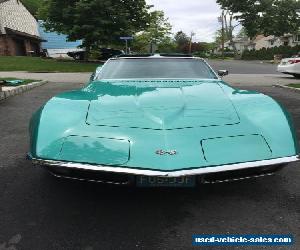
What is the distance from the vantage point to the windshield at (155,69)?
495 centimetres

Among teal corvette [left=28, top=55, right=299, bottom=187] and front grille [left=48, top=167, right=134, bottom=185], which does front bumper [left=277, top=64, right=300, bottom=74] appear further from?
front grille [left=48, top=167, right=134, bottom=185]

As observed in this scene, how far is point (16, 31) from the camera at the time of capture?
34.1m

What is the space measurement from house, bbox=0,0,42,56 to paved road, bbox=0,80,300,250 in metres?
32.7

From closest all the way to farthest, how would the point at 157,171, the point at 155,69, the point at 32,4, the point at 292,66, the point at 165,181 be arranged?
the point at 157,171, the point at 165,181, the point at 155,69, the point at 292,66, the point at 32,4

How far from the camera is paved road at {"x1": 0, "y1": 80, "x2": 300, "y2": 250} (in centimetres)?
268

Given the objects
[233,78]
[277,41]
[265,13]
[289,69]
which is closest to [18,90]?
[233,78]

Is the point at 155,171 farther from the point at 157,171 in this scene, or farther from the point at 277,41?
the point at 277,41

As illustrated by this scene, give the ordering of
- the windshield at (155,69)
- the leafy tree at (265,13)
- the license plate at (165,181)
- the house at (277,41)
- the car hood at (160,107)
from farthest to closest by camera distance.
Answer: the house at (277,41) < the leafy tree at (265,13) < the windshield at (155,69) < the car hood at (160,107) < the license plate at (165,181)

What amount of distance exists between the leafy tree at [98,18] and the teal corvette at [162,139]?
20141mm

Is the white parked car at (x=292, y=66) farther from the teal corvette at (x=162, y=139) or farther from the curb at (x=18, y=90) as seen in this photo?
the teal corvette at (x=162, y=139)

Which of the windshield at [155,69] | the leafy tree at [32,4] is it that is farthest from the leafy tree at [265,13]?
the windshield at [155,69]

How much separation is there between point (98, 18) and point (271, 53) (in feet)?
119

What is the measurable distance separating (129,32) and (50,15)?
5455 millimetres

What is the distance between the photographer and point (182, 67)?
5.18 metres
